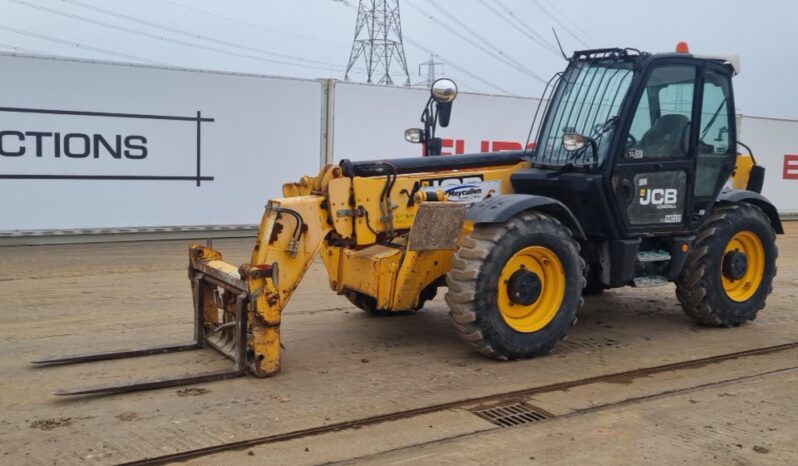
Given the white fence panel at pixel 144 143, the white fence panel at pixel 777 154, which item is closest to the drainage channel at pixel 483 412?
the white fence panel at pixel 144 143

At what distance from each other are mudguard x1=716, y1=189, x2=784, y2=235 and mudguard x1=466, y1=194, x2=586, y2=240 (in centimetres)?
188

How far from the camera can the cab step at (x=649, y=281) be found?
6.64 meters

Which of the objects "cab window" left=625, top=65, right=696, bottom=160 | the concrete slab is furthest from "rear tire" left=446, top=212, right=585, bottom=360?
"cab window" left=625, top=65, right=696, bottom=160

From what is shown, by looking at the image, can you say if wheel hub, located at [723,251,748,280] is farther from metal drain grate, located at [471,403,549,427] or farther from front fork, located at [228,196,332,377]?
front fork, located at [228,196,332,377]

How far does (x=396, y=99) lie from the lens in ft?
47.6

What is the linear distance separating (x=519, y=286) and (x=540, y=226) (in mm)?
478

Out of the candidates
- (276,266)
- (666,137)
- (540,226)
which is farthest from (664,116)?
(276,266)

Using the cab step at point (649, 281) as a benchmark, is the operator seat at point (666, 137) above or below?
above

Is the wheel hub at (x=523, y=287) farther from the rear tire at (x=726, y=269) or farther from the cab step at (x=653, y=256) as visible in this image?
the rear tire at (x=726, y=269)

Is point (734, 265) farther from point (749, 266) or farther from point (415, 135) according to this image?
point (415, 135)

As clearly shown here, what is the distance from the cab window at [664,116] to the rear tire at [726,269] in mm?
856

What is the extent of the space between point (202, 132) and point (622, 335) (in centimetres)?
830

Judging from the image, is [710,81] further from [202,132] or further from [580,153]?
[202,132]

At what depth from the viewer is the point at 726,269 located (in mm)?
7180
